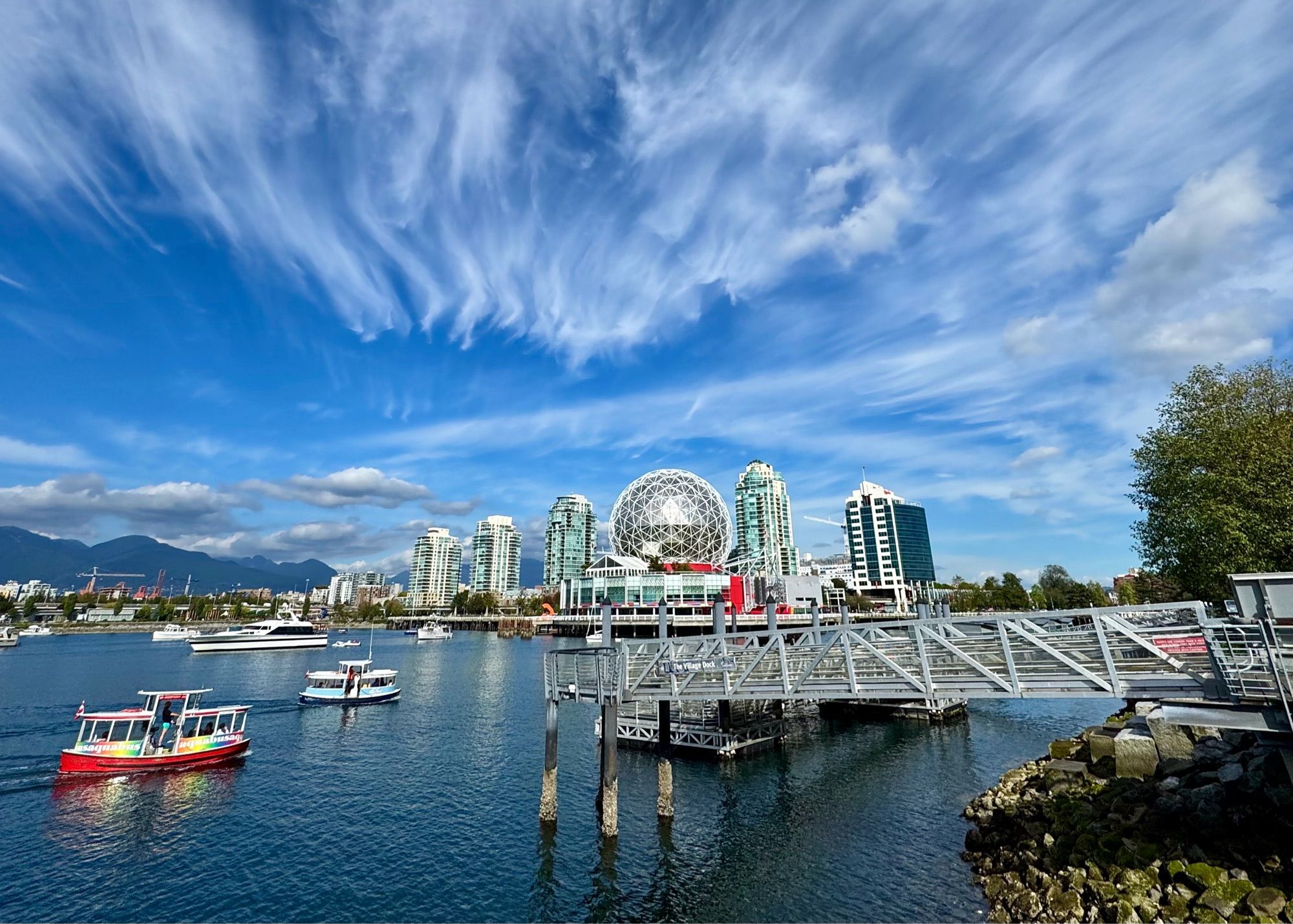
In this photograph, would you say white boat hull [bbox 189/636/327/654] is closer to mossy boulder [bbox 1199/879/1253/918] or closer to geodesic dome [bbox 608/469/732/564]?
geodesic dome [bbox 608/469/732/564]

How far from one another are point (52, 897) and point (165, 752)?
15.5 m

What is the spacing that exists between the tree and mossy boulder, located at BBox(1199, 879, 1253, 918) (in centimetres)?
2248

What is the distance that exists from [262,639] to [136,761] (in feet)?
294

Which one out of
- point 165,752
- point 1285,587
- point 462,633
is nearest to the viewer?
point 1285,587

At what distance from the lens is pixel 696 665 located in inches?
860

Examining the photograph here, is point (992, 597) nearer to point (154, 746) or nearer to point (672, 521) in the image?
point (672, 521)

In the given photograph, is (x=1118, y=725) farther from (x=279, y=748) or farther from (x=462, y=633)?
(x=462, y=633)

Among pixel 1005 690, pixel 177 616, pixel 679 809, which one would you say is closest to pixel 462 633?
pixel 177 616

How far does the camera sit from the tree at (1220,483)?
99.4 feet

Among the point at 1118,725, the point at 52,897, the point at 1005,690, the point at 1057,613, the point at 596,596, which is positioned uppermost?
the point at 596,596

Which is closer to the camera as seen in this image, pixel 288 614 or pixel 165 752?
pixel 165 752

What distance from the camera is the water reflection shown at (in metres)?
23.4

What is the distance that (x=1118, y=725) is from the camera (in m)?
28.4

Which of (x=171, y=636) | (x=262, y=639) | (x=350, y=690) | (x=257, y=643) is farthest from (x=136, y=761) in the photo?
(x=171, y=636)
